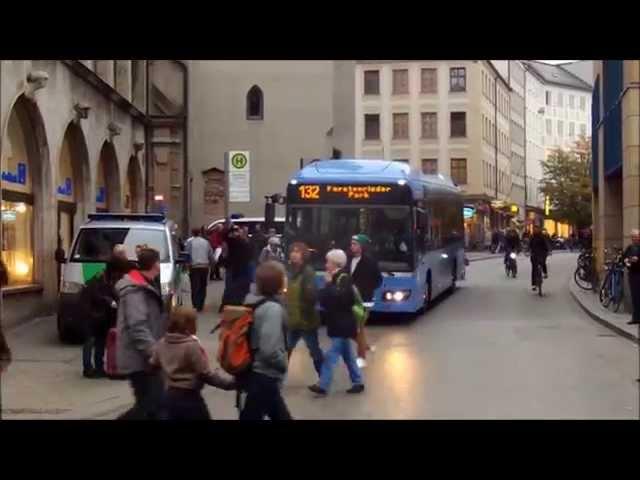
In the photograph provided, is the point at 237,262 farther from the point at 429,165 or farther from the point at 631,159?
the point at 631,159

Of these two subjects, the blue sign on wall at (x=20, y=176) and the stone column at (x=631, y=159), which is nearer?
the blue sign on wall at (x=20, y=176)

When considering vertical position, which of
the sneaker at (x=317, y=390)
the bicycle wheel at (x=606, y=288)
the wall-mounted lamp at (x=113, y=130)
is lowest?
the sneaker at (x=317, y=390)

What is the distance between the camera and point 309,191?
11.4 m

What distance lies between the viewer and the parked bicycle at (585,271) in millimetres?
19059

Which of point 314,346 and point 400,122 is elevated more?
point 400,122

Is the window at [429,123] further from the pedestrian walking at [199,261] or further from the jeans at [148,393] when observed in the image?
the jeans at [148,393]

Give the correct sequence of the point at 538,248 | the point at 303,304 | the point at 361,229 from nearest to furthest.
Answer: the point at 303,304 < the point at 361,229 < the point at 538,248

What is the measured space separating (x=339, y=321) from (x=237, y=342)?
2.53 meters

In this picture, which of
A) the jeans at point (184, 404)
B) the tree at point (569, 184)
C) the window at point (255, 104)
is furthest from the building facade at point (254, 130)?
the tree at point (569, 184)

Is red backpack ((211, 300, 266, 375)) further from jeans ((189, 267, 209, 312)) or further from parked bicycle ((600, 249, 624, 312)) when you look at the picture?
parked bicycle ((600, 249, 624, 312))

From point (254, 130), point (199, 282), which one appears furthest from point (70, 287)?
point (254, 130)

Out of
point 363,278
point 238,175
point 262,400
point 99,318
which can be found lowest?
point 262,400

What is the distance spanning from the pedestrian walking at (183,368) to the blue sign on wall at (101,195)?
472cm
